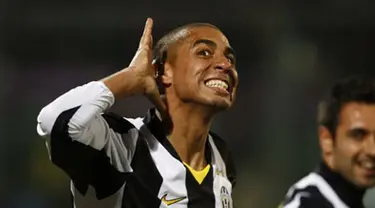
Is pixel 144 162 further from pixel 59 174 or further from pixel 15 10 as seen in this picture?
pixel 15 10

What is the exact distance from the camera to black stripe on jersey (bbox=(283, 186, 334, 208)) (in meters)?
1.07

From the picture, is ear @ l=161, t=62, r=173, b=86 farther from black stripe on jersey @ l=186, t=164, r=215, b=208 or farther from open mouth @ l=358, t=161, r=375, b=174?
open mouth @ l=358, t=161, r=375, b=174

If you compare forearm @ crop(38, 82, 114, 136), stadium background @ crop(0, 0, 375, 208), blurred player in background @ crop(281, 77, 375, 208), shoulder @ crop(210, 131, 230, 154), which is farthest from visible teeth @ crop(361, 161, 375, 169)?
stadium background @ crop(0, 0, 375, 208)

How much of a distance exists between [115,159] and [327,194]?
0.53m

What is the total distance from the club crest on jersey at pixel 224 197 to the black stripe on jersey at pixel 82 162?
24 cm

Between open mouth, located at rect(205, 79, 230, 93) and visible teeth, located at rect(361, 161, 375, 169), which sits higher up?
visible teeth, located at rect(361, 161, 375, 169)

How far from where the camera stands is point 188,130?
5.49 feet

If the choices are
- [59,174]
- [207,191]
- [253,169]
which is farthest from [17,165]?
[207,191]

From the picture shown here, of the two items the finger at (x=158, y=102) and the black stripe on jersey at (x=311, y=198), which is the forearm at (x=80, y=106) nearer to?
the finger at (x=158, y=102)

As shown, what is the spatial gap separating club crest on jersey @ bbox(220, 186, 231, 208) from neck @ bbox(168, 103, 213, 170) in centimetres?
7

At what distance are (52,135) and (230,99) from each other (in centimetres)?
41

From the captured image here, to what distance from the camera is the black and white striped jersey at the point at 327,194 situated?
1074 mm

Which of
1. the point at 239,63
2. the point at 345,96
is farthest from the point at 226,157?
the point at 239,63

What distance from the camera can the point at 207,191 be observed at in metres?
1.63
